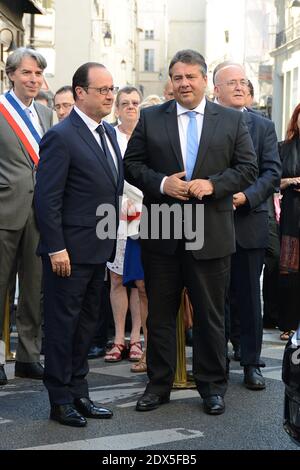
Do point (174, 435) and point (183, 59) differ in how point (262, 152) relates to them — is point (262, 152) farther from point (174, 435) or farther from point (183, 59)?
point (174, 435)

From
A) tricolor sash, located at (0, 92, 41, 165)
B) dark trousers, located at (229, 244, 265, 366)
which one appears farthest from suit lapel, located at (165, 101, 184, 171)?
tricolor sash, located at (0, 92, 41, 165)

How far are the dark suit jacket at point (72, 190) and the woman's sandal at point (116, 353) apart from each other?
2.05m

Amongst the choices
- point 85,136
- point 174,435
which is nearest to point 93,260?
point 85,136

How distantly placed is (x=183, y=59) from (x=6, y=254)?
195 centimetres

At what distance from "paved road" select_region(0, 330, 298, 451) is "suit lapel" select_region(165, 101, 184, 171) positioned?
1.50 m

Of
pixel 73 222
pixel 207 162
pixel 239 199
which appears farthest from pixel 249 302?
pixel 73 222

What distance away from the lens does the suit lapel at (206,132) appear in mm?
5734

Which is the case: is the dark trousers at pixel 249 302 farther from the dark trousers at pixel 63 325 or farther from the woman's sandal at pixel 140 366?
the dark trousers at pixel 63 325

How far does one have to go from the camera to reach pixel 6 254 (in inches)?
265

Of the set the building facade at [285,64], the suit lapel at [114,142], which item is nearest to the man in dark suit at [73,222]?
the suit lapel at [114,142]

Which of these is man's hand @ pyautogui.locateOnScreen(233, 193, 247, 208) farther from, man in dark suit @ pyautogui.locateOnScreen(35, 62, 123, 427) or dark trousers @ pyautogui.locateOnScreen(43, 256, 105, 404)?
dark trousers @ pyautogui.locateOnScreen(43, 256, 105, 404)

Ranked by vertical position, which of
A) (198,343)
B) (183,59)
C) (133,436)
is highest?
(183,59)

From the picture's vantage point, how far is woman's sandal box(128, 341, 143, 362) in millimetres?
7469

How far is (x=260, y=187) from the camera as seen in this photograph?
648 centimetres
